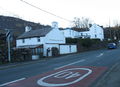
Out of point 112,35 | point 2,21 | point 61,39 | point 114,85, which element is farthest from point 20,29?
point 114,85

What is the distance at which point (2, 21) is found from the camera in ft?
276

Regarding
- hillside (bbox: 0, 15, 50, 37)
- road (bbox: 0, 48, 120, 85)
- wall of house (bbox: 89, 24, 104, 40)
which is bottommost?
road (bbox: 0, 48, 120, 85)

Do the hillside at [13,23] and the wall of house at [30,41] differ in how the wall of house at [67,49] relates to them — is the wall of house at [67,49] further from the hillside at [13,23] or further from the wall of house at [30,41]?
the hillside at [13,23]

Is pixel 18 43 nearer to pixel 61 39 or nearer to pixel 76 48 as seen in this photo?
pixel 61 39

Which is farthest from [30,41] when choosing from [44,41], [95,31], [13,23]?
[95,31]

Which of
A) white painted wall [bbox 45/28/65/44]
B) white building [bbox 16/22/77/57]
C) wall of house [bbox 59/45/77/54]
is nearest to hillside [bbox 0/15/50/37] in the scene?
white building [bbox 16/22/77/57]

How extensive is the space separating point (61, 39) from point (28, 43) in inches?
306

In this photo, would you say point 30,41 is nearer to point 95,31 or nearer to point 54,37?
point 54,37

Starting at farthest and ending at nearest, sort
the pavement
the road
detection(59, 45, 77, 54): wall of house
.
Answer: detection(59, 45, 77, 54): wall of house < the road < the pavement

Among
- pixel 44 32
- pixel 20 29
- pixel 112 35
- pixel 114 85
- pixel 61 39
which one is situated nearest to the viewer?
pixel 114 85

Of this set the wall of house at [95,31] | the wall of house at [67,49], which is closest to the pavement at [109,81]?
the wall of house at [67,49]

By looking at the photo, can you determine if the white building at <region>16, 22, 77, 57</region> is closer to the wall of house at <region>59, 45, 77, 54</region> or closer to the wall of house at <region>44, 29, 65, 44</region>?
the wall of house at <region>44, 29, 65, 44</region>

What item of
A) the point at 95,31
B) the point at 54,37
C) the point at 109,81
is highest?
the point at 95,31

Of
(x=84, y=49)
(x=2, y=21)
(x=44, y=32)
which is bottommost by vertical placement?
(x=84, y=49)
